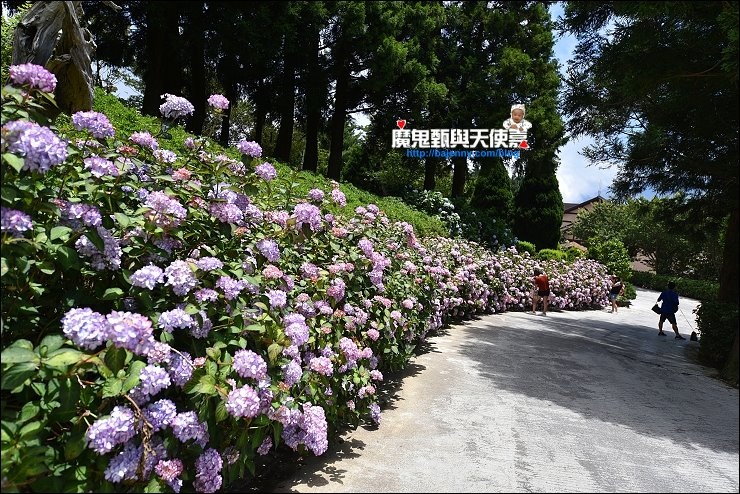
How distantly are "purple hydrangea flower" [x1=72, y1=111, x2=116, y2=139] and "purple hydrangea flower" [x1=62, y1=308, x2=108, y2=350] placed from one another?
3.65ft

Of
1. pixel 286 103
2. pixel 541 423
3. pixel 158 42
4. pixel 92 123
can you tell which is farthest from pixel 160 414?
pixel 286 103

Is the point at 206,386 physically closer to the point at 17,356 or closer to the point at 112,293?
the point at 112,293

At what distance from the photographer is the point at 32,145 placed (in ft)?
5.09

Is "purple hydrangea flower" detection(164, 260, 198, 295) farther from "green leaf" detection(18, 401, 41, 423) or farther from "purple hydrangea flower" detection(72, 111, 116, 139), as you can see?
"purple hydrangea flower" detection(72, 111, 116, 139)

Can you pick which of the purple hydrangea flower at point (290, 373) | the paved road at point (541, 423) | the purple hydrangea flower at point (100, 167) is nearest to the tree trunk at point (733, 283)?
the paved road at point (541, 423)

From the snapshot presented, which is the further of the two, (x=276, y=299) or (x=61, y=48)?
(x=61, y=48)

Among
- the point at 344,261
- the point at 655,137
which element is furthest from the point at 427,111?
the point at 344,261

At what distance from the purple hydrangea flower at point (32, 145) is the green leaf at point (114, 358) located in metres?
0.67

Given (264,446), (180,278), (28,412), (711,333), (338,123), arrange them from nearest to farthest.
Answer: (28,412), (180,278), (264,446), (711,333), (338,123)

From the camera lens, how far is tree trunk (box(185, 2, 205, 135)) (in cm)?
1241

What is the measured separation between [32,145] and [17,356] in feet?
2.25

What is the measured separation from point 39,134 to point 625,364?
293 inches

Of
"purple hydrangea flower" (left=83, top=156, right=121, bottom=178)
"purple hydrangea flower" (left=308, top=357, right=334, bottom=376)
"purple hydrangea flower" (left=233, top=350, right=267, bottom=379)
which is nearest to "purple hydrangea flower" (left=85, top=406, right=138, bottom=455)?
"purple hydrangea flower" (left=233, top=350, right=267, bottom=379)

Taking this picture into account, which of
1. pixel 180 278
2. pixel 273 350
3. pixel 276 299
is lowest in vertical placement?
pixel 273 350
